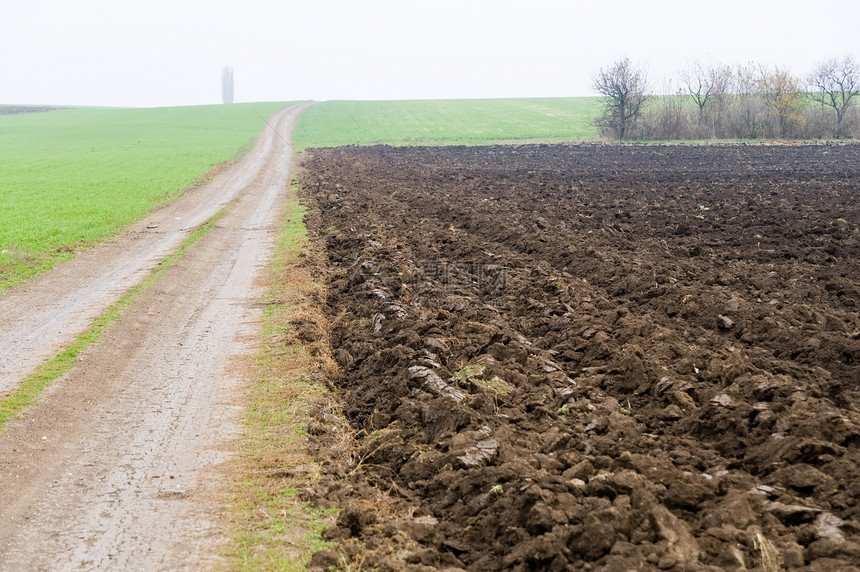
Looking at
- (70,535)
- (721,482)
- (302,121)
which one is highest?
(302,121)

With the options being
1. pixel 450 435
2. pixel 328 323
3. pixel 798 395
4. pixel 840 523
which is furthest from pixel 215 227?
pixel 840 523

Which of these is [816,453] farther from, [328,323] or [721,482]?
[328,323]

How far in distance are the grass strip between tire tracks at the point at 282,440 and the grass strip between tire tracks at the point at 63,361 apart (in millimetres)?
2591

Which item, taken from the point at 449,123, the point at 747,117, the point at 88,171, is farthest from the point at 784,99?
the point at 88,171

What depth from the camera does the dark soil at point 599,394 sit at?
5.51 metres

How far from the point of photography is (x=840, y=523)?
5285 mm

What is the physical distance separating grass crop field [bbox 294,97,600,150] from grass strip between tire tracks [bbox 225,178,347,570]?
170 feet

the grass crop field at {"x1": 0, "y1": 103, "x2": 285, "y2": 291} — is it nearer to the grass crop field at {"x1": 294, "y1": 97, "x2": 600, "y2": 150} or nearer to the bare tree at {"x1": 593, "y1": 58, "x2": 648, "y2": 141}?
the grass crop field at {"x1": 294, "y1": 97, "x2": 600, "y2": 150}

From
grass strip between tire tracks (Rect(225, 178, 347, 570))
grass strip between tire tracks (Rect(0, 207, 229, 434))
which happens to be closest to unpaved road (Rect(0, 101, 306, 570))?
grass strip between tire tracks (Rect(0, 207, 229, 434))

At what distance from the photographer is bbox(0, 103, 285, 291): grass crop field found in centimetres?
2169

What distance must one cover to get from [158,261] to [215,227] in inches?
226

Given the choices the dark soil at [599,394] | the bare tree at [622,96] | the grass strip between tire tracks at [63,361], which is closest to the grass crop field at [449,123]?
the bare tree at [622,96]

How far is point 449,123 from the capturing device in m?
92.1

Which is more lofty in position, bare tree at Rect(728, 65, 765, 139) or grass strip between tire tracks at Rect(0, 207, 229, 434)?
bare tree at Rect(728, 65, 765, 139)
